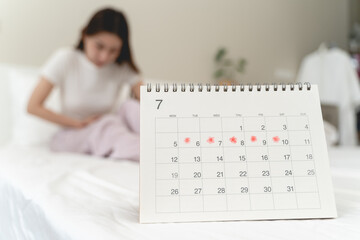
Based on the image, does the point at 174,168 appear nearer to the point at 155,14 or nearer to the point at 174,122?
the point at 174,122

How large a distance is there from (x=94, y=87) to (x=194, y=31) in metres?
1.21

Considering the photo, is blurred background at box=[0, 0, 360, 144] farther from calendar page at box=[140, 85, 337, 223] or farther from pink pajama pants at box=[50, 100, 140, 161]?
calendar page at box=[140, 85, 337, 223]

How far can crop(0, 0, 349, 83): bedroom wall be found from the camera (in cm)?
184

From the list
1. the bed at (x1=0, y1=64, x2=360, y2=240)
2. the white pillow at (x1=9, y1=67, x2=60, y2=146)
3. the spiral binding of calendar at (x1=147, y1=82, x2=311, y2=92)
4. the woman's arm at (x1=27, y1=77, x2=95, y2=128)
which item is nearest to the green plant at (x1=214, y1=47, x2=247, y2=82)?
the white pillow at (x1=9, y1=67, x2=60, y2=146)

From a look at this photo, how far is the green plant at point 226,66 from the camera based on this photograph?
8.48 feet

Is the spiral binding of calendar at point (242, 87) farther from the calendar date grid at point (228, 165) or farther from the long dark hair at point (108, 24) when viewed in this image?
the long dark hair at point (108, 24)

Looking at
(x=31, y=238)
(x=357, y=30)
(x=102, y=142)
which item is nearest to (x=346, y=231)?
(x=31, y=238)

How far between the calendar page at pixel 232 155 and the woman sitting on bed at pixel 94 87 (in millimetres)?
→ 656

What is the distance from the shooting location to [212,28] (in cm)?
261

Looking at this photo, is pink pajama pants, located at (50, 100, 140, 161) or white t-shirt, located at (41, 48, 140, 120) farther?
white t-shirt, located at (41, 48, 140, 120)

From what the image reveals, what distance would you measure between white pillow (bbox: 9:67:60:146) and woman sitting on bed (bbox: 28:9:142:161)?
0.14 m

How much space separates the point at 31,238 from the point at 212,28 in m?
2.34

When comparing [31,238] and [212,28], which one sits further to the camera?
[212,28]

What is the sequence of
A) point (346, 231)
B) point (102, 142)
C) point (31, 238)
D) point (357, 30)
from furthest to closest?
point (357, 30) → point (102, 142) → point (31, 238) → point (346, 231)
